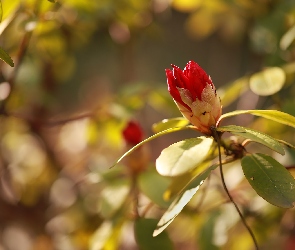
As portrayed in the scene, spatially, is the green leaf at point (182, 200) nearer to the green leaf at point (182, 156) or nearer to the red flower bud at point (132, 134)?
the green leaf at point (182, 156)

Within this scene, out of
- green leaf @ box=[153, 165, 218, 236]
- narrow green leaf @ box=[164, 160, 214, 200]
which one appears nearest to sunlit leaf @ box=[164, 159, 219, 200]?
narrow green leaf @ box=[164, 160, 214, 200]

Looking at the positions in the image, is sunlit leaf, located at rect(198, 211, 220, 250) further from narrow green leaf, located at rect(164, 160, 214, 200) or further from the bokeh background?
narrow green leaf, located at rect(164, 160, 214, 200)

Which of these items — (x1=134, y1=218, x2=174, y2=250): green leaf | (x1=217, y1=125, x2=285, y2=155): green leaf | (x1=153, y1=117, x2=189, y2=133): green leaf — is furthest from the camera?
(x1=134, y1=218, x2=174, y2=250): green leaf

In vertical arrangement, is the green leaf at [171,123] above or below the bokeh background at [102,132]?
above

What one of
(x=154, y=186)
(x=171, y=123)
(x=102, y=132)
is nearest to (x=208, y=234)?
(x=154, y=186)

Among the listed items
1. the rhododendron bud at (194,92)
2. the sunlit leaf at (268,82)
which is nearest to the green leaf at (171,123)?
the rhododendron bud at (194,92)
